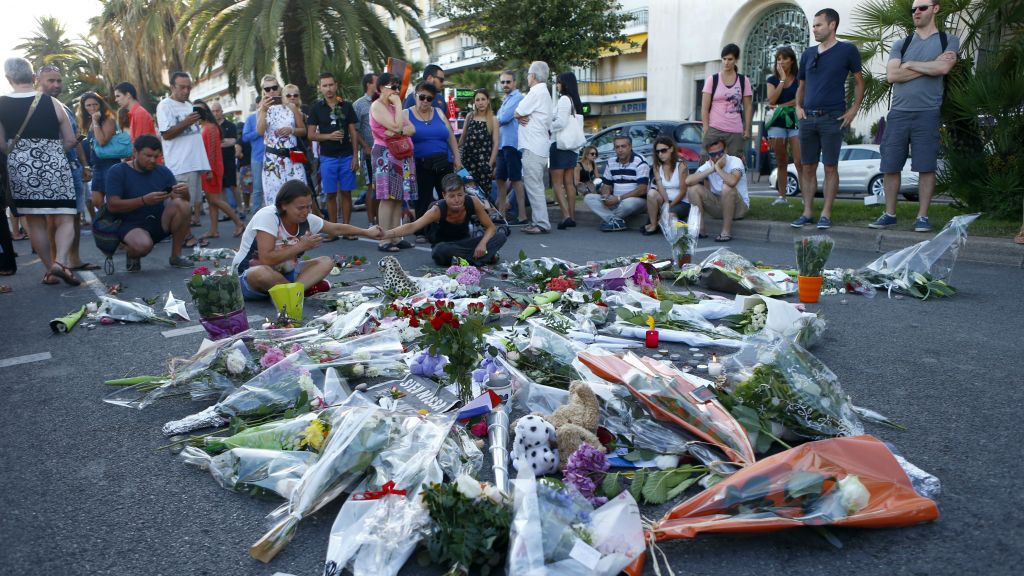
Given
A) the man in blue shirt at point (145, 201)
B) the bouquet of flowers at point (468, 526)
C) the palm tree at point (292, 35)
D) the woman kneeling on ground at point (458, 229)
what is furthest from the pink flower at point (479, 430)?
the palm tree at point (292, 35)

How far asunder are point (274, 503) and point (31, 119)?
5586 millimetres

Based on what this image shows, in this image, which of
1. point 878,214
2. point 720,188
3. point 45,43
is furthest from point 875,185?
point 45,43

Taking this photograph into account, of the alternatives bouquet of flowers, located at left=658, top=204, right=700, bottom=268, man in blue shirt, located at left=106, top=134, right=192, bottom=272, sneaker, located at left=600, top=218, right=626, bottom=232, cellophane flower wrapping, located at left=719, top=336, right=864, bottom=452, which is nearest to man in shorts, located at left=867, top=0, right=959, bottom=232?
bouquet of flowers, located at left=658, top=204, right=700, bottom=268

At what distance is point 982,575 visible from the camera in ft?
6.42

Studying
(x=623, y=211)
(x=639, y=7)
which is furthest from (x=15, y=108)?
(x=639, y=7)

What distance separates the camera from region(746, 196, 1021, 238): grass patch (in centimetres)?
712

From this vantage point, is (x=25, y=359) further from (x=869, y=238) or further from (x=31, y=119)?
(x=869, y=238)

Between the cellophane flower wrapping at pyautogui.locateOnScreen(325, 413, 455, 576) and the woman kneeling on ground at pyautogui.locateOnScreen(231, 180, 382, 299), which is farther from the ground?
the woman kneeling on ground at pyautogui.locateOnScreen(231, 180, 382, 299)

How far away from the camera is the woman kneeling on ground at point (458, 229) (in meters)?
6.69

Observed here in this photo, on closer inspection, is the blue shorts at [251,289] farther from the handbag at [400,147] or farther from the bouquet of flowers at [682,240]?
the bouquet of flowers at [682,240]

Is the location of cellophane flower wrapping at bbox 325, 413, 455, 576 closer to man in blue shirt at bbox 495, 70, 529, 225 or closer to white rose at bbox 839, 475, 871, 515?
white rose at bbox 839, 475, 871, 515

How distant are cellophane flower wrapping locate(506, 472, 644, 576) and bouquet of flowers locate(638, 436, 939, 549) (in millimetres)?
143

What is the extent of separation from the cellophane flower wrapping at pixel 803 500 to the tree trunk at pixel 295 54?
49.7ft

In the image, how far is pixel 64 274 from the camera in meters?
6.54
